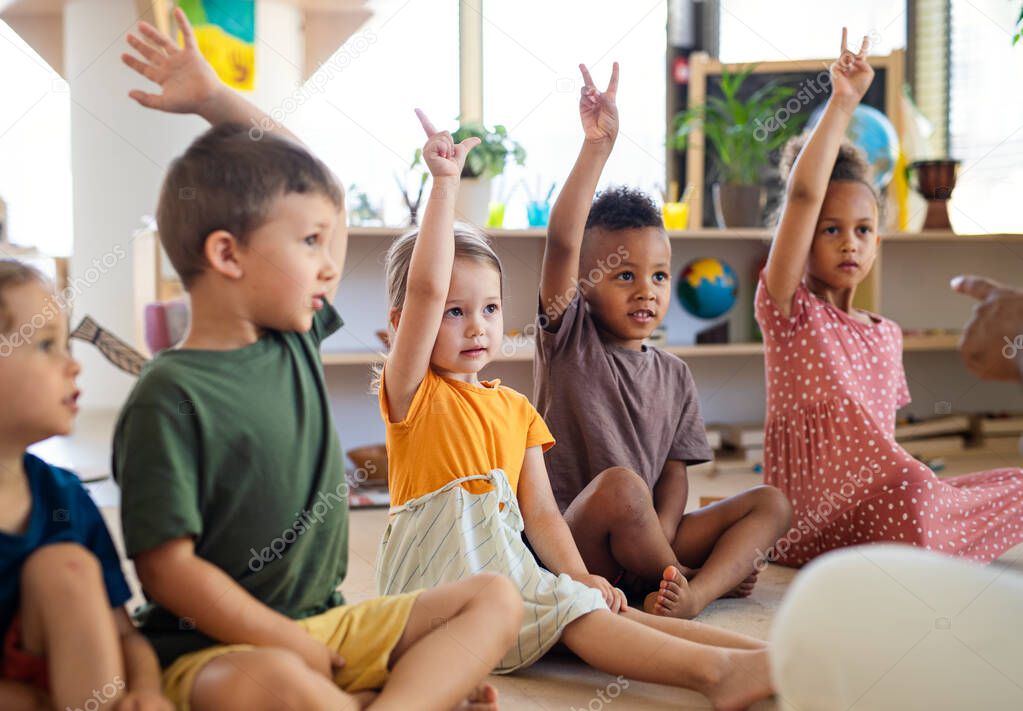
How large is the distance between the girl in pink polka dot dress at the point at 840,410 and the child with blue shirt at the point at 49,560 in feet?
3.69

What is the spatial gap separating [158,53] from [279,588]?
48cm

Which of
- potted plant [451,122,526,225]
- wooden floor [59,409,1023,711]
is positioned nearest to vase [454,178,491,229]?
potted plant [451,122,526,225]

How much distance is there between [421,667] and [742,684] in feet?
1.17

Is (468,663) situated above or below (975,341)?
below

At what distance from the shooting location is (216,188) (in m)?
0.84

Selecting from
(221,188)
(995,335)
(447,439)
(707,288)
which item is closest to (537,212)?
(707,288)

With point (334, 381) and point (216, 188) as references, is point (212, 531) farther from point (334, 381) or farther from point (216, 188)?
point (334, 381)

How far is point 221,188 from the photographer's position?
2.74ft

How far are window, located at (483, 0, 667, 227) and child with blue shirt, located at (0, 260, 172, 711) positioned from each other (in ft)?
8.82

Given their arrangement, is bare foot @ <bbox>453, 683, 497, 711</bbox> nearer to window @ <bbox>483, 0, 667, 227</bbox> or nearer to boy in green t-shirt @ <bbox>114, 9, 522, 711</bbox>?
boy in green t-shirt @ <bbox>114, 9, 522, 711</bbox>

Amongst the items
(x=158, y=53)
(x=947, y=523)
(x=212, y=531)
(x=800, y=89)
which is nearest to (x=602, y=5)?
(x=800, y=89)

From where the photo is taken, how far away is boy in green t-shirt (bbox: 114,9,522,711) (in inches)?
30.9

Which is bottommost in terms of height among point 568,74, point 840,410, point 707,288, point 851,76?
point 840,410

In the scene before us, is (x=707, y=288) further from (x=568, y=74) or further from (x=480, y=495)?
(x=480, y=495)
